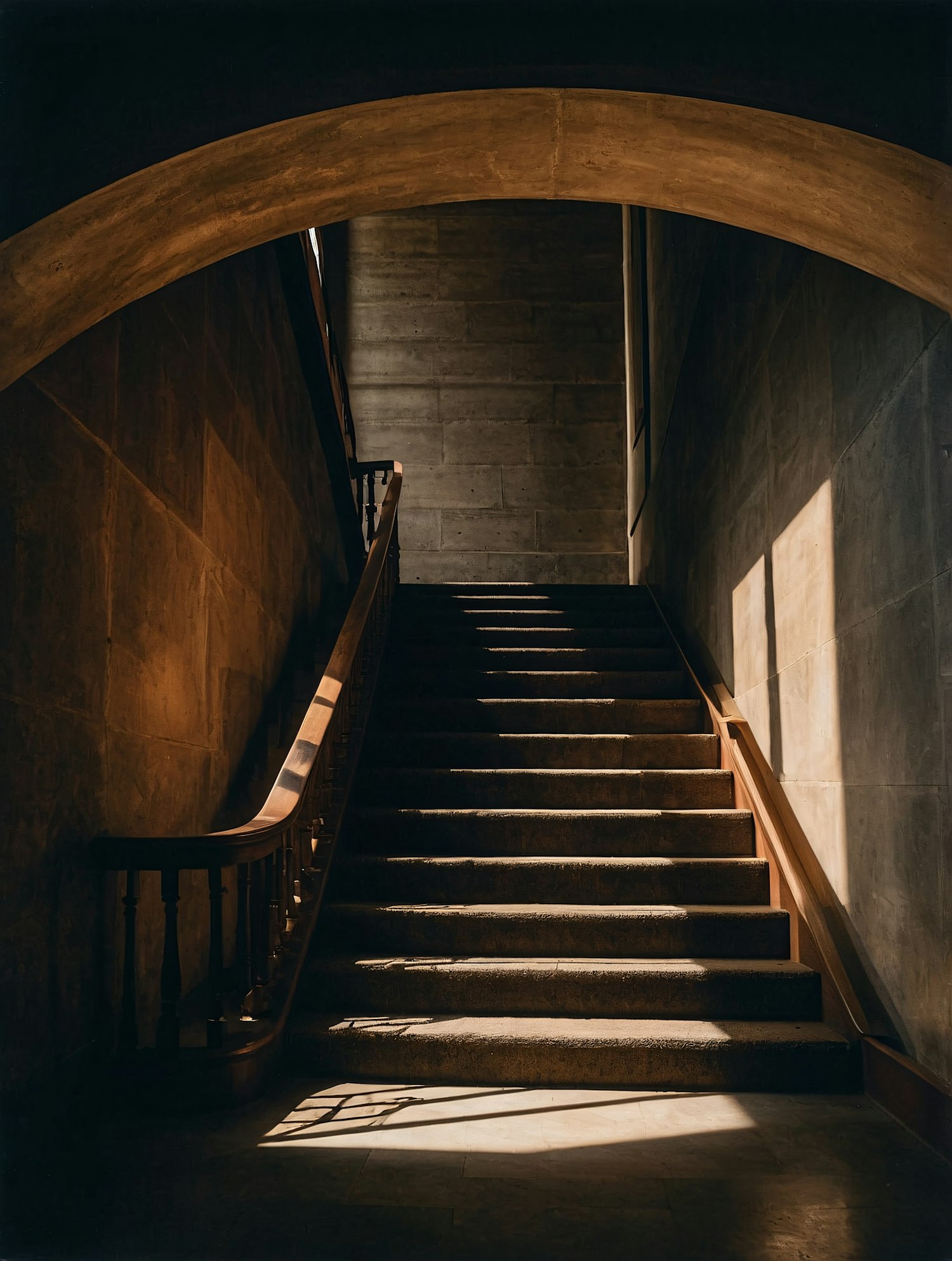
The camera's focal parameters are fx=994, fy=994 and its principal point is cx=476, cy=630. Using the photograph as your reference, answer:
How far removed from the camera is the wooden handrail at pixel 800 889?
9.32 feet

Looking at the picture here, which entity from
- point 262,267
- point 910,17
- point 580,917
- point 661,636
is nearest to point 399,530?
point 661,636

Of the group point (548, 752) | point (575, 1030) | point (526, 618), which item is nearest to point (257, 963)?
point (575, 1030)

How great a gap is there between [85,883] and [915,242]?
2.40m

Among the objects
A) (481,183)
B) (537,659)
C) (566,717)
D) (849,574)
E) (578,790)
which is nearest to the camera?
(481,183)

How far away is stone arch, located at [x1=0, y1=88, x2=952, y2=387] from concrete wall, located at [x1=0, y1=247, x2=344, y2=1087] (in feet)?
1.14

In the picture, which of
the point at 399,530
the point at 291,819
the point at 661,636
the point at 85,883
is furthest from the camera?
the point at 399,530

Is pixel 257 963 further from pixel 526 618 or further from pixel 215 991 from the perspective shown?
pixel 526 618

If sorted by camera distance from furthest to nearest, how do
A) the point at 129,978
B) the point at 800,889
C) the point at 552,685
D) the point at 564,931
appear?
the point at 552,685 → the point at 564,931 → the point at 800,889 → the point at 129,978

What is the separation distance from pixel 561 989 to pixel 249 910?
1029 mm

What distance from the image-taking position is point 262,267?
4488 mm

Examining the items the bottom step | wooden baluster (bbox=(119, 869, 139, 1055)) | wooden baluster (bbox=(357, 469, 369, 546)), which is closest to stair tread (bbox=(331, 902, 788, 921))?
the bottom step

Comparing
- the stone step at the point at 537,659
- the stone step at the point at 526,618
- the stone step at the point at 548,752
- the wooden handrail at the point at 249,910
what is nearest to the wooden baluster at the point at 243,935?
the wooden handrail at the point at 249,910

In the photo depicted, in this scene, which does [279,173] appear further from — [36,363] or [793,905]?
[793,905]

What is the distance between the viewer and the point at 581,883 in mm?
3633
